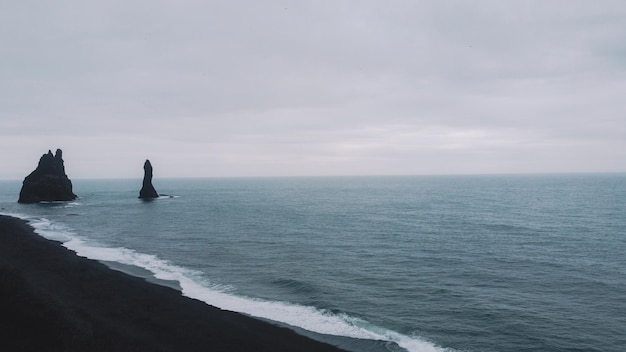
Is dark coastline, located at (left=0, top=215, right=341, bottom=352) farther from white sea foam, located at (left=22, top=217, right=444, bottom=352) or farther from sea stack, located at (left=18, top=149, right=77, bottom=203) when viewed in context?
sea stack, located at (left=18, top=149, right=77, bottom=203)

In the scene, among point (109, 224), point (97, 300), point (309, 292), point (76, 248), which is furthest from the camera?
point (109, 224)

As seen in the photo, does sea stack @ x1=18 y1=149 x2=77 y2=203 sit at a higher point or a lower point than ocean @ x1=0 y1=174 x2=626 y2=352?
higher

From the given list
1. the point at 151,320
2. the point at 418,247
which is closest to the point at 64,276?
the point at 151,320

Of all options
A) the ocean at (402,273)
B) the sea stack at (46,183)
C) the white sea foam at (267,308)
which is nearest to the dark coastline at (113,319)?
the white sea foam at (267,308)

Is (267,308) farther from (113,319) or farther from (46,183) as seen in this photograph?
(46,183)

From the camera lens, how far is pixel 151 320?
95.8 feet

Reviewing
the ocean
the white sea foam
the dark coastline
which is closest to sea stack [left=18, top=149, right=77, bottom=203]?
the ocean

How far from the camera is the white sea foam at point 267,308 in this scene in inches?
1077

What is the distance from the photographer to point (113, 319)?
94.8 feet

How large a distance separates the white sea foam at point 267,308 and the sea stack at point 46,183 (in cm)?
10075

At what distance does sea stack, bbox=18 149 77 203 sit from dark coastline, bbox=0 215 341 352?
Answer: 362 ft

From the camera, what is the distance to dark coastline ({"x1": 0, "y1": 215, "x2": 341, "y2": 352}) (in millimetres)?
24609

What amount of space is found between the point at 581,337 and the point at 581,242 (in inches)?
1502

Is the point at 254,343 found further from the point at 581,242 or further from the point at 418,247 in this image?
the point at 581,242
